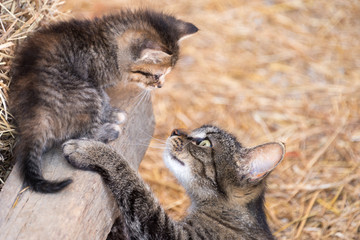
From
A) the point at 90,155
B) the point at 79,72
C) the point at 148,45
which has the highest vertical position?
the point at 148,45

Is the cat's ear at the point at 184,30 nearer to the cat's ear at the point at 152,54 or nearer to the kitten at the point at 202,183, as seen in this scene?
the cat's ear at the point at 152,54

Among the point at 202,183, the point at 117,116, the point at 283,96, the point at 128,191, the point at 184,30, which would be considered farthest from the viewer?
the point at 283,96

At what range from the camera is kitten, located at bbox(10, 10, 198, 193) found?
2174 mm

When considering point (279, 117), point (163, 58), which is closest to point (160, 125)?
point (279, 117)

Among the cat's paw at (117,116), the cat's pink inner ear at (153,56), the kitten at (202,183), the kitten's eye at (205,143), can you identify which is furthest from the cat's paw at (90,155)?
the cat's pink inner ear at (153,56)

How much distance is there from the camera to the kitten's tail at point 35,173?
2.00m

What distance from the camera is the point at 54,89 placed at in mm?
2287

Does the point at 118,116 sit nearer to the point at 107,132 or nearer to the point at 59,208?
the point at 107,132

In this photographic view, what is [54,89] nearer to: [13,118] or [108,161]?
[13,118]

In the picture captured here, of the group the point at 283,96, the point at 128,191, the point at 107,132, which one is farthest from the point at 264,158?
the point at 283,96

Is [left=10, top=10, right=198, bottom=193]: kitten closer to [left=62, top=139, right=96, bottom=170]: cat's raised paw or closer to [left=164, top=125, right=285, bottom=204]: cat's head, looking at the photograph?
[left=62, top=139, right=96, bottom=170]: cat's raised paw

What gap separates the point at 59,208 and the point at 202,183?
2.68 ft

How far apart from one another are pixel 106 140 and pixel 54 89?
40 centimetres

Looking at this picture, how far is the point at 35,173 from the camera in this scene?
6.70ft
